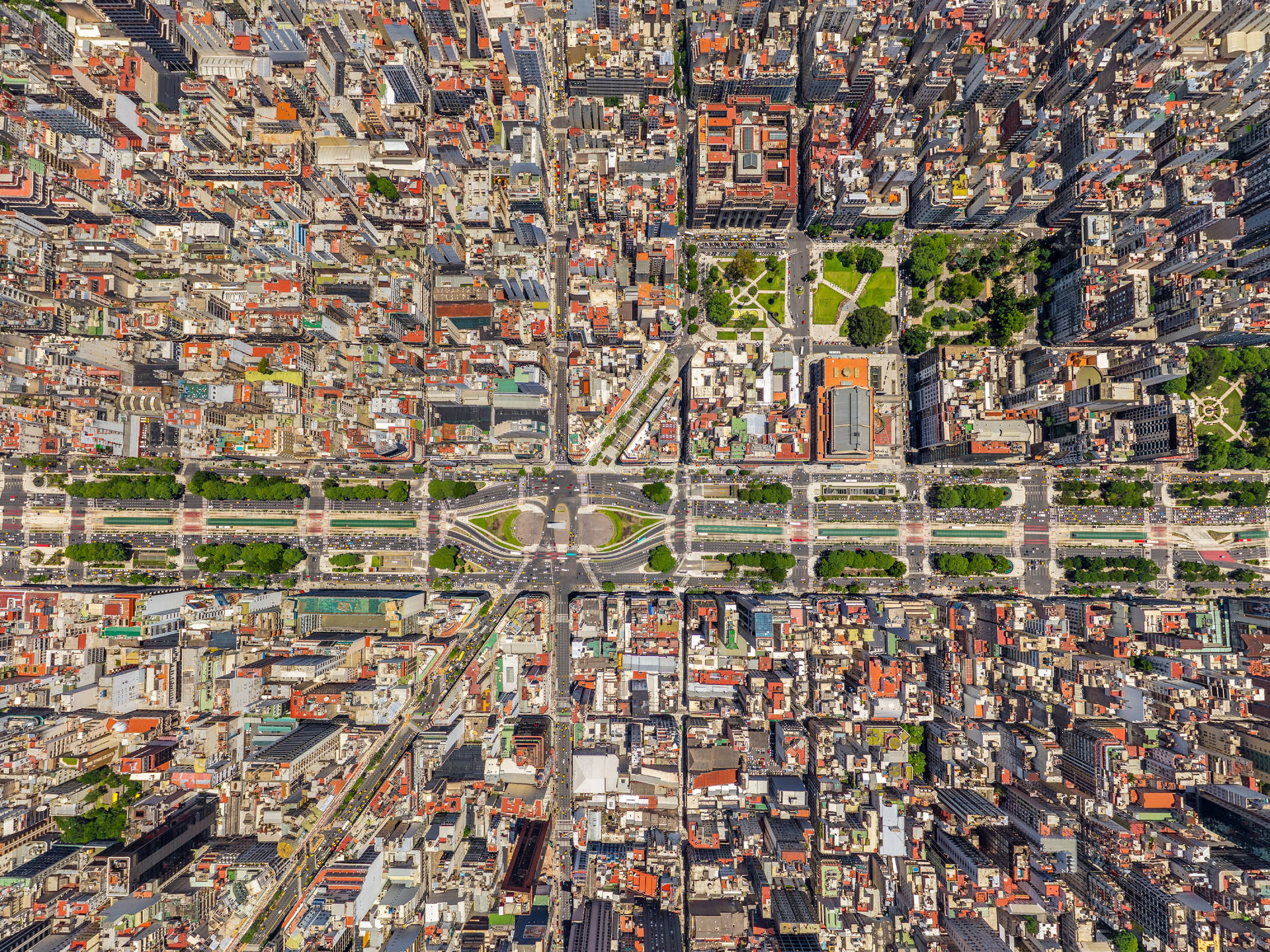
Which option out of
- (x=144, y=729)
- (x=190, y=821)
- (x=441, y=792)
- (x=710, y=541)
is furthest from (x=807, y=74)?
(x=190, y=821)

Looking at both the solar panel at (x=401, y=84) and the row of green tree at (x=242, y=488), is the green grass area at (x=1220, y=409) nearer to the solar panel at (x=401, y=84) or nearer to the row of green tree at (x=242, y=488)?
the solar panel at (x=401, y=84)

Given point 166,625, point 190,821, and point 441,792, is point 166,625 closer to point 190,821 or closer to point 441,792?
point 190,821

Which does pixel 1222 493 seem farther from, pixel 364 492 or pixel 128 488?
pixel 128 488

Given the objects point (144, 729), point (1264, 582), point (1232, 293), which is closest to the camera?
point (1232, 293)

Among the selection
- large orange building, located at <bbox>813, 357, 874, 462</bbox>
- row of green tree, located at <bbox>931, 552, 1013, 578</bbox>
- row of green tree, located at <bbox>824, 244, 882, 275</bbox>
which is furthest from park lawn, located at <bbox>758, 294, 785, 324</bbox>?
row of green tree, located at <bbox>931, 552, 1013, 578</bbox>

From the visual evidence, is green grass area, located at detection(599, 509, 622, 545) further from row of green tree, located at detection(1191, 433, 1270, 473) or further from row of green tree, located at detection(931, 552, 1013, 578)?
row of green tree, located at detection(1191, 433, 1270, 473)

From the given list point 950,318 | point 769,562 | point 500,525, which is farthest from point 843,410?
point 500,525

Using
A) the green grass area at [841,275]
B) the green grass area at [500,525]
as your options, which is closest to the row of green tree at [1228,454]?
the green grass area at [841,275]
